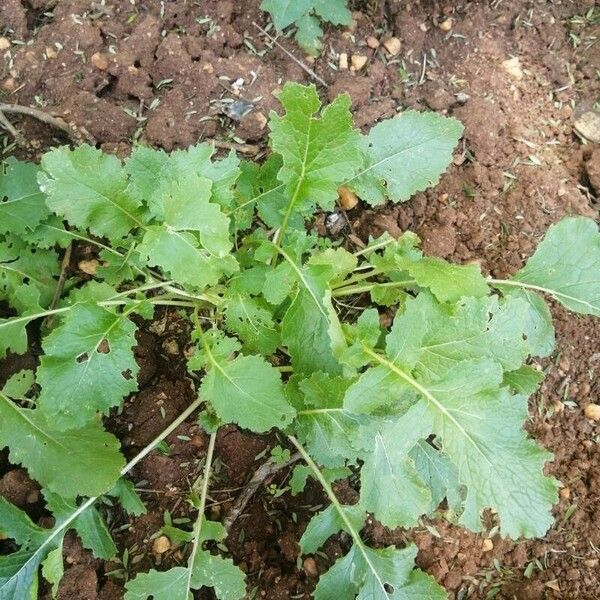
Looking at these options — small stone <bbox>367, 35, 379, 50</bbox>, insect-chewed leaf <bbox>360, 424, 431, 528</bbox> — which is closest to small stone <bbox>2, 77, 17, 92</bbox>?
small stone <bbox>367, 35, 379, 50</bbox>

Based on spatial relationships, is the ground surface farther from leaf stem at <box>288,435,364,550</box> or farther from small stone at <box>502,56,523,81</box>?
leaf stem at <box>288,435,364,550</box>

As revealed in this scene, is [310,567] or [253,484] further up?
[253,484]

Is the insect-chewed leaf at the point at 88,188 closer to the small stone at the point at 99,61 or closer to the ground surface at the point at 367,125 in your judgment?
the ground surface at the point at 367,125

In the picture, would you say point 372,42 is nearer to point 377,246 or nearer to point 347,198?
point 347,198

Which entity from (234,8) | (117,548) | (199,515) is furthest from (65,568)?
(234,8)

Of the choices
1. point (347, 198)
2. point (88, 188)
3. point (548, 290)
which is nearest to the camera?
point (88, 188)

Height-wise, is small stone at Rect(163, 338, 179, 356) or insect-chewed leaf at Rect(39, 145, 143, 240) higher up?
insect-chewed leaf at Rect(39, 145, 143, 240)

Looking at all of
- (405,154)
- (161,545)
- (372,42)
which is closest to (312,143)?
(405,154)
